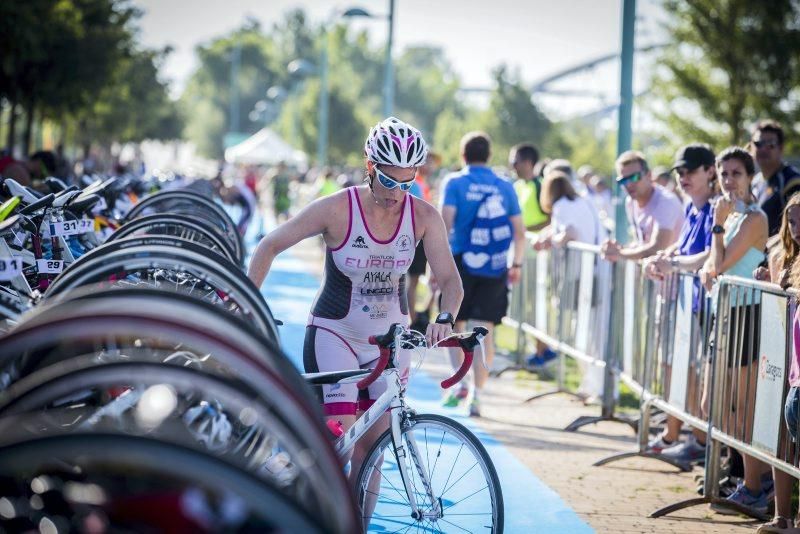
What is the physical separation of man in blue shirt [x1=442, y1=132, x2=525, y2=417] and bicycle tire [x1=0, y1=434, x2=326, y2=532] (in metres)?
7.38

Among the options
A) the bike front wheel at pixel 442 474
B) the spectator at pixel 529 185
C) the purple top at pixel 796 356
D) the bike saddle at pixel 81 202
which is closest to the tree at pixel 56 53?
the spectator at pixel 529 185

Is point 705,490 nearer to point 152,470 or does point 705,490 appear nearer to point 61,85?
point 152,470

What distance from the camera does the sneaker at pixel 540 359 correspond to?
1273 cm

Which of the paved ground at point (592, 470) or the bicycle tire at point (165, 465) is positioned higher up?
the bicycle tire at point (165, 465)

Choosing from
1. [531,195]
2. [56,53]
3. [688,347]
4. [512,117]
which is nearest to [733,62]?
[56,53]

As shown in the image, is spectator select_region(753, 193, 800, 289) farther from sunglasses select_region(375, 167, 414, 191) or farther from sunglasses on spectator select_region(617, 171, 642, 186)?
sunglasses on spectator select_region(617, 171, 642, 186)

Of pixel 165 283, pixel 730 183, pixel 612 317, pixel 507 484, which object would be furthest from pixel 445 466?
pixel 612 317

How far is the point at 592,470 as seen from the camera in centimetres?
825

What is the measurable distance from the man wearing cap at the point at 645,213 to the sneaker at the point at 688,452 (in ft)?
5.11

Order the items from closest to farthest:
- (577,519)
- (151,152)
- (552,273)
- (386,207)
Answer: (386,207)
(577,519)
(552,273)
(151,152)

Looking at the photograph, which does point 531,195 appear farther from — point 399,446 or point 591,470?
point 399,446

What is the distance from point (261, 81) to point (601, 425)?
13571cm

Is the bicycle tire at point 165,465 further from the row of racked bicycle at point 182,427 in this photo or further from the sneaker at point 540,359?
the sneaker at point 540,359

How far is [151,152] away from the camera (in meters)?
180
